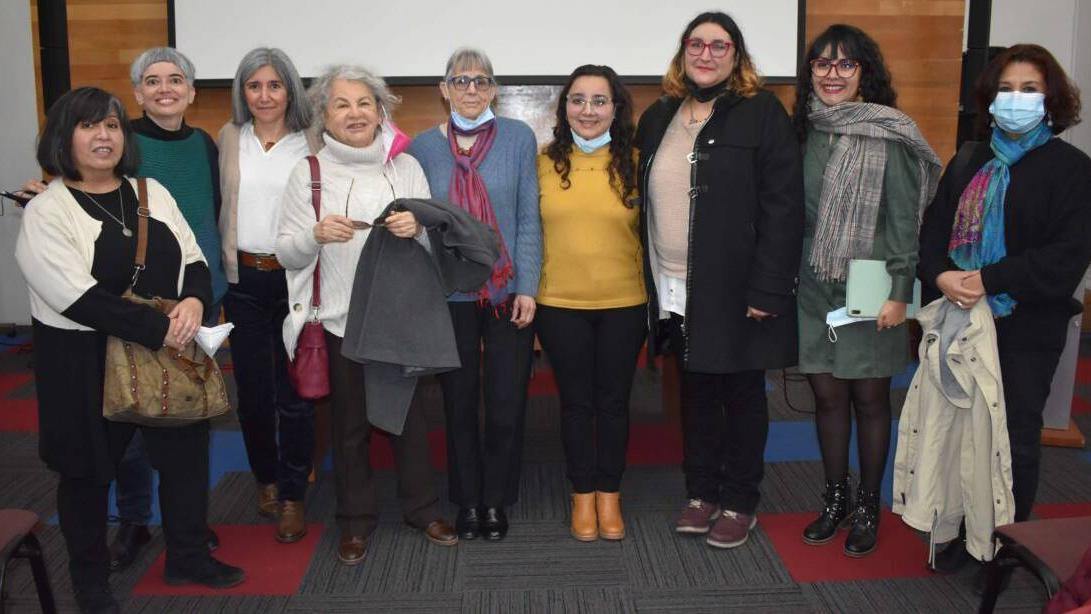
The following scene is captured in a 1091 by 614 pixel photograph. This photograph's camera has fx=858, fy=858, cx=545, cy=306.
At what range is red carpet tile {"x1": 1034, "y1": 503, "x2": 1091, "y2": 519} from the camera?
10.1 ft

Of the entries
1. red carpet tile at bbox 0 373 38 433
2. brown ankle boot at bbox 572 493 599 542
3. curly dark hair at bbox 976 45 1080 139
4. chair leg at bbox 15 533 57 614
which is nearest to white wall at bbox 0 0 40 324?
red carpet tile at bbox 0 373 38 433

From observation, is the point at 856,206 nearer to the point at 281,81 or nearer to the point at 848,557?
the point at 848,557

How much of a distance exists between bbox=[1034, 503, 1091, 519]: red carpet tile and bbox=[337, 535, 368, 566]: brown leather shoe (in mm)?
2354

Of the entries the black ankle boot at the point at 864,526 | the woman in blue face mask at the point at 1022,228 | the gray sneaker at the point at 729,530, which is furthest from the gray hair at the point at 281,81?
the black ankle boot at the point at 864,526

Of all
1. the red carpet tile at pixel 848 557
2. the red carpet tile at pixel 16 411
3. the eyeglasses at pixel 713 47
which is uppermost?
the eyeglasses at pixel 713 47

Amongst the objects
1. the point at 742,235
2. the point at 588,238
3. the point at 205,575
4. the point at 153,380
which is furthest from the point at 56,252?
the point at 742,235

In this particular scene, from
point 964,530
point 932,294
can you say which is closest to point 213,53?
point 932,294

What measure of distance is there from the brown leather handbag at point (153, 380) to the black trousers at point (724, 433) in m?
1.41

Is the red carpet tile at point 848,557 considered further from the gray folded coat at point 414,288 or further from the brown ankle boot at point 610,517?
the gray folded coat at point 414,288

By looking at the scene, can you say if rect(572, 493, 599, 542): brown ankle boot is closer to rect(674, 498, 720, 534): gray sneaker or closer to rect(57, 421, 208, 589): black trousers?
rect(674, 498, 720, 534): gray sneaker

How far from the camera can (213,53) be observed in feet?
16.9

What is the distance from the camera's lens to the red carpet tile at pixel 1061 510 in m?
3.06

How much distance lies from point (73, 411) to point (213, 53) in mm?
3566

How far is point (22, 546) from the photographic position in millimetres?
1862
